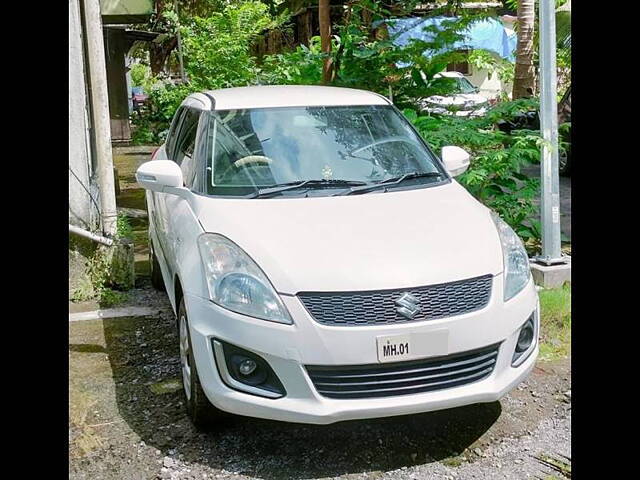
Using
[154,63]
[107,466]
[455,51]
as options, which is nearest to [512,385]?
[107,466]

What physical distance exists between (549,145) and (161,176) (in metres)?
3.07

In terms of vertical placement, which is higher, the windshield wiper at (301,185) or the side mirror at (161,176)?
the side mirror at (161,176)

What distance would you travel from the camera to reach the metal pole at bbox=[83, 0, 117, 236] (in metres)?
5.84

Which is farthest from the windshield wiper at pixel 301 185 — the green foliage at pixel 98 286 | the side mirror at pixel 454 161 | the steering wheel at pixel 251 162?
the green foliage at pixel 98 286

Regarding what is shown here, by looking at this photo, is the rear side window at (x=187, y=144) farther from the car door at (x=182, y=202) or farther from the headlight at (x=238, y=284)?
the headlight at (x=238, y=284)

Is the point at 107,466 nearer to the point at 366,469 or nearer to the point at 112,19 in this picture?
the point at 366,469

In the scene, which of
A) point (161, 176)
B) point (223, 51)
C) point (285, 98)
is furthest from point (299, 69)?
point (161, 176)

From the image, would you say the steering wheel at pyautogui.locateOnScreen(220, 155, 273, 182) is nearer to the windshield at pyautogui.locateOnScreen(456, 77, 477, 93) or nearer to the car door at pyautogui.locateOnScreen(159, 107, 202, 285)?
the car door at pyautogui.locateOnScreen(159, 107, 202, 285)

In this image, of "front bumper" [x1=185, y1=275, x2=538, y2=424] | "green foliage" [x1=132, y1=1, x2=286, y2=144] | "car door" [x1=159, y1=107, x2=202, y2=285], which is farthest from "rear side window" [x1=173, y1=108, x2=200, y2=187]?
"green foliage" [x1=132, y1=1, x2=286, y2=144]

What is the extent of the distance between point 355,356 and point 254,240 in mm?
769

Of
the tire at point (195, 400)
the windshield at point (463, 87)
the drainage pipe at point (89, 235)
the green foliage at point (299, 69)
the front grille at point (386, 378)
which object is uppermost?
the green foliage at point (299, 69)

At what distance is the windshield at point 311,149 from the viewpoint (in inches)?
157

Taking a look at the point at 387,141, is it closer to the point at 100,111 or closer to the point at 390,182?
the point at 390,182

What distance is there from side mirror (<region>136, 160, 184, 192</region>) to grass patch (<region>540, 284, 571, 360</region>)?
254cm
